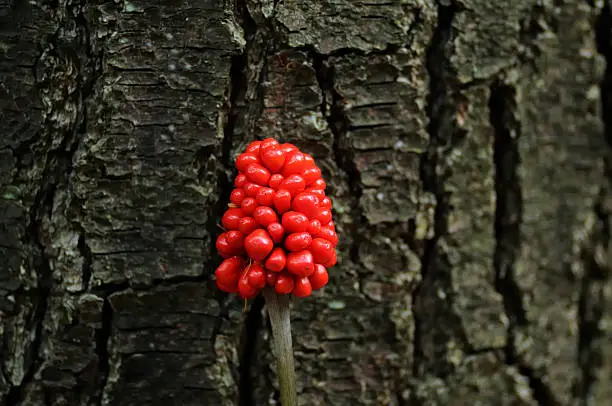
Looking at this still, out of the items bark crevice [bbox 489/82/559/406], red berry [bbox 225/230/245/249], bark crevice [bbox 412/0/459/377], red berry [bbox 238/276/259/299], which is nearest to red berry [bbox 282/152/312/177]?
red berry [bbox 225/230/245/249]

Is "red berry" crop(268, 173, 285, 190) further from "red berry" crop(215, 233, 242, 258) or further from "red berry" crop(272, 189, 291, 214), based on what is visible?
"red berry" crop(215, 233, 242, 258)

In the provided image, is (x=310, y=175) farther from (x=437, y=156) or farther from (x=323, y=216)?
(x=437, y=156)

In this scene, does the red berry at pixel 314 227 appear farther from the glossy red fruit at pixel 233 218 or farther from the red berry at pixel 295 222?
the glossy red fruit at pixel 233 218

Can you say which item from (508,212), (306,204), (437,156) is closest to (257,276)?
(306,204)

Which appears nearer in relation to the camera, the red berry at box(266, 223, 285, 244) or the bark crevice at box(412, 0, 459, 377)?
the red berry at box(266, 223, 285, 244)

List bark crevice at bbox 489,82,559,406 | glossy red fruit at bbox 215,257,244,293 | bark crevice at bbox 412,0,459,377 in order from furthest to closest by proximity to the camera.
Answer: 1. bark crevice at bbox 489,82,559,406
2. bark crevice at bbox 412,0,459,377
3. glossy red fruit at bbox 215,257,244,293

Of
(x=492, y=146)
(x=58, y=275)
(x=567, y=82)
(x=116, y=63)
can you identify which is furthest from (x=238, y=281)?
(x=567, y=82)

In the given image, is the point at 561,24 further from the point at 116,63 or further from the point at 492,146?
the point at 116,63
